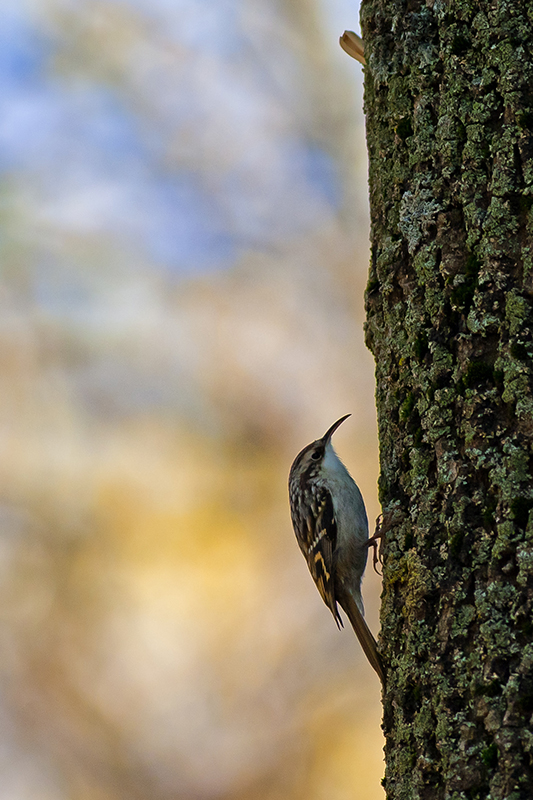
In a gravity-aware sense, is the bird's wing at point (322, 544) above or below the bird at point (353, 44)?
below

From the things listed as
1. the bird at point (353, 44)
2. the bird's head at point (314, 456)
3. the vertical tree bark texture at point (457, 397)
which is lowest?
the vertical tree bark texture at point (457, 397)

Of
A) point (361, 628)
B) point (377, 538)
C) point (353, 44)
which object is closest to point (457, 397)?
point (377, 538)

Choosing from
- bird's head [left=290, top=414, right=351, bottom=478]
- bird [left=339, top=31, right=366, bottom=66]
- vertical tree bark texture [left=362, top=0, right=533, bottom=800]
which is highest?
bird [left=339, top=31, right=366, bottom=66]

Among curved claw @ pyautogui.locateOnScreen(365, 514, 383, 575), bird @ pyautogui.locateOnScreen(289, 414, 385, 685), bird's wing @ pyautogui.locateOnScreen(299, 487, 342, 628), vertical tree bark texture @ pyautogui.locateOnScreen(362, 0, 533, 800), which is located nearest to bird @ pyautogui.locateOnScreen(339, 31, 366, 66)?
vertical tree bark texture @ pyautogui.locateOnScreen(362, 0, 533, 800)

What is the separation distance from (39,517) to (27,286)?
147 centimetres

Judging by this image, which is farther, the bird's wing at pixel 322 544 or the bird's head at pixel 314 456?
the bird's head at pixel 314 456

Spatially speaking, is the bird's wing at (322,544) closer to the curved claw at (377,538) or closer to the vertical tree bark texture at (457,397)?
the curved claw at (377,538)

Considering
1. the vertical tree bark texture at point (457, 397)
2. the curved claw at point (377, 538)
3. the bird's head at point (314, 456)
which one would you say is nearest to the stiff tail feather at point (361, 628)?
the curved claw at point (377, 538)

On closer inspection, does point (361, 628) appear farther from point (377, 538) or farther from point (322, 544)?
point (322, 544)

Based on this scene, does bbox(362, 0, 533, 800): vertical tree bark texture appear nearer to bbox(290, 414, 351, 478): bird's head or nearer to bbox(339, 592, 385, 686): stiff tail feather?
bbox(339, 592, 385, 686): stiff tail feather

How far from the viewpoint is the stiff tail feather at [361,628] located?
83.0 inches

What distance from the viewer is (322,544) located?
2809 millimetres

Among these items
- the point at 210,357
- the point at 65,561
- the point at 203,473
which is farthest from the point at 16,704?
the point at 210,357

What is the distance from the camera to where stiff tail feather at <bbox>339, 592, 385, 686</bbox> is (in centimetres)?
211
